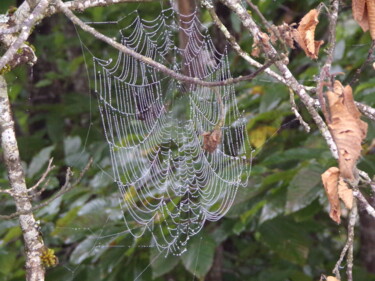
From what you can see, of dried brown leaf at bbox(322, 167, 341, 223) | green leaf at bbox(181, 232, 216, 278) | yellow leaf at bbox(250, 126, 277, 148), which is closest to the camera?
dried brown leaf at bbox(322, 167, 341, 223)

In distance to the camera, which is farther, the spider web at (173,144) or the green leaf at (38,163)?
the green leaf at (38,163)

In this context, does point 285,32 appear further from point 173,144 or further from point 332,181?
point 173,144

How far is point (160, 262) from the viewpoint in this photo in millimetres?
3082

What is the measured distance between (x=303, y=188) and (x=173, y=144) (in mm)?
745

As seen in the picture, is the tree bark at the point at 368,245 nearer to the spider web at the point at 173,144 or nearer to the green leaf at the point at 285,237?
the green leaf at the point at 285,237

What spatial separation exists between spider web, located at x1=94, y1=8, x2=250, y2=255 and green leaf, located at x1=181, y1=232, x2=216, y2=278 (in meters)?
0.04

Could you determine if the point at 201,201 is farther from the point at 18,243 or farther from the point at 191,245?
the point at 18,243

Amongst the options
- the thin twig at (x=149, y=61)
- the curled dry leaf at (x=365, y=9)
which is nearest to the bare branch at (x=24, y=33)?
the thin twig at (x=149, y=61)

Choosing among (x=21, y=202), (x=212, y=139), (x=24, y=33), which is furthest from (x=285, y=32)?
(x=21, y=202)

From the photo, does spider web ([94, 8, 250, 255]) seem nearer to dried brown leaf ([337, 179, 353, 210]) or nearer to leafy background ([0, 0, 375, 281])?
leafy background ([0, 0, 375, 281])

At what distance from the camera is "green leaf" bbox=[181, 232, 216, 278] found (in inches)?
118

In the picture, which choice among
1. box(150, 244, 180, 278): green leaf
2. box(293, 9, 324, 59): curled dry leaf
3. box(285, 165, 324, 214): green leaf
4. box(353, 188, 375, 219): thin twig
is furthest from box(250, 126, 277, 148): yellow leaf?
box(353, 188, 375, 219): thin twig

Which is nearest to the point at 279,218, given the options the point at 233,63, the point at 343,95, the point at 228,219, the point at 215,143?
the point at 228,219

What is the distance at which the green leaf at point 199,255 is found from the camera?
9.81 feet
